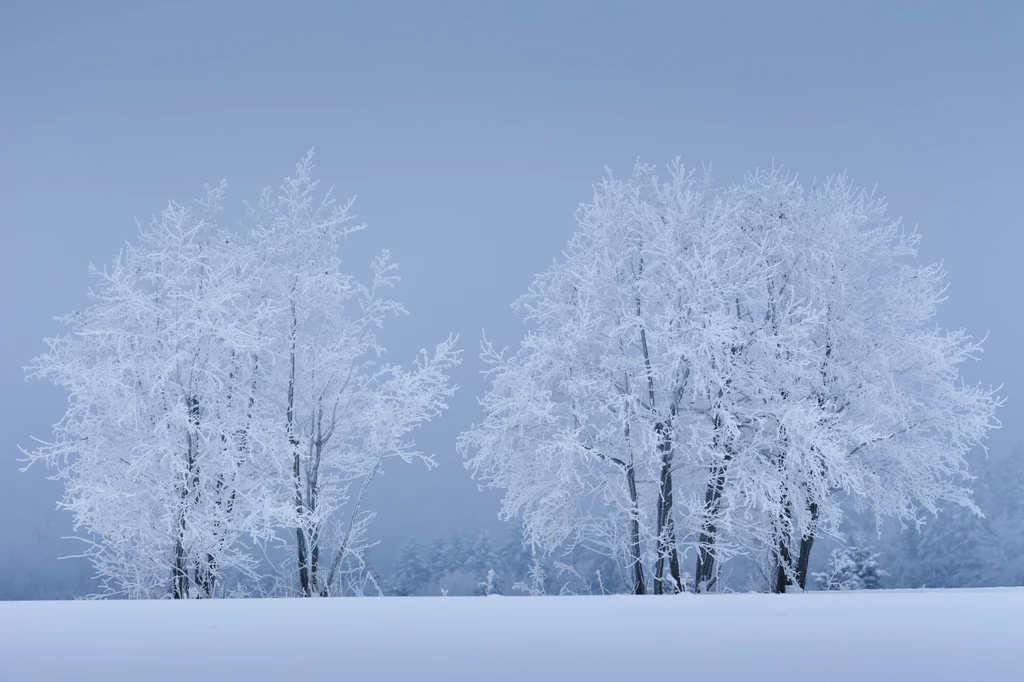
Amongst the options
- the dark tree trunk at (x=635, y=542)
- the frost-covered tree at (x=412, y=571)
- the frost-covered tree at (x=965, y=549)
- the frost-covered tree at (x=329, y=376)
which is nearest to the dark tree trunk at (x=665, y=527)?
the dark tree trunk at (x=635, y=542)

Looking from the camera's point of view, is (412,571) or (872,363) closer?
(872,363)

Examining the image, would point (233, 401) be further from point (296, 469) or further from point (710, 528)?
point (710, 528)

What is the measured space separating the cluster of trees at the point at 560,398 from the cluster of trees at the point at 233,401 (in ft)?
0.15

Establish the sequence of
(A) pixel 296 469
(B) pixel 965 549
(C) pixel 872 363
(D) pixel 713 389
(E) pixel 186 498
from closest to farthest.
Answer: (E) pixel 186 498 < (D) pixel 713 389 < (A) pixel 296 469 < (C) pixel 872 363 < (B) pixel 965 549

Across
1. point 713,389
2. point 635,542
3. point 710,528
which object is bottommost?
point 635,542

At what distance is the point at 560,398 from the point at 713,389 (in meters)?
2.45

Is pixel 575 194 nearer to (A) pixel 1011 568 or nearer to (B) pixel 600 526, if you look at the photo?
(B) pixel 600 526

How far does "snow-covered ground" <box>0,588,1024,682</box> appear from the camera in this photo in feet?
11.4

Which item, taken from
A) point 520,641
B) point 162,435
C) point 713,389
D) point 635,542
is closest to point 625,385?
point 713,389

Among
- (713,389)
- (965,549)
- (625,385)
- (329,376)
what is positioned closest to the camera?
(713,389)

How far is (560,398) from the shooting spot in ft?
42.9

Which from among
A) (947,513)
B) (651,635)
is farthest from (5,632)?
(947,513)

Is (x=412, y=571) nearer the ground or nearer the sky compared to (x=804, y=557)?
nearer the ground

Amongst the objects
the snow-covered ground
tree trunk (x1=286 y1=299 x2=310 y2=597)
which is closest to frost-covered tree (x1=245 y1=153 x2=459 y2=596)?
tree trunk (x1=286 y1=299 x2=310 y2=597)
